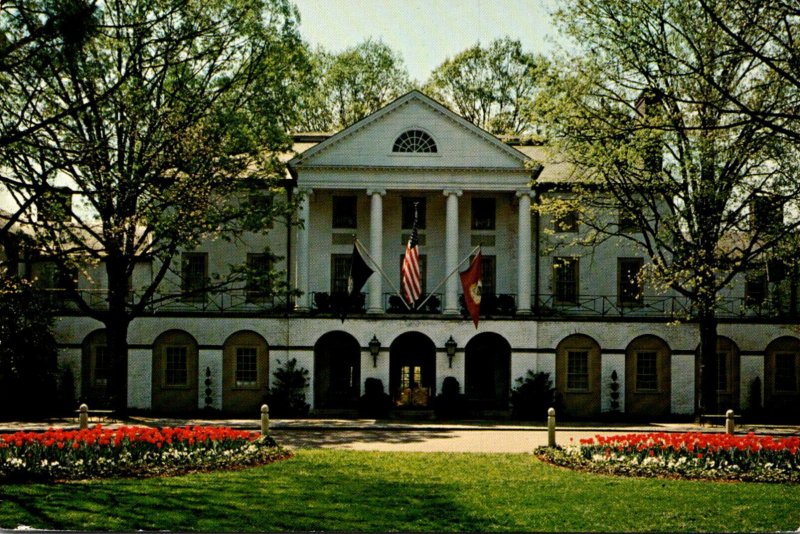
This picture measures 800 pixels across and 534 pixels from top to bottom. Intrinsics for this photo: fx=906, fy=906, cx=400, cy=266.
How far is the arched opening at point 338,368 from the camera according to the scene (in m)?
34.7

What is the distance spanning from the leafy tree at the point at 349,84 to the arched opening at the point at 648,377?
13.3 metres

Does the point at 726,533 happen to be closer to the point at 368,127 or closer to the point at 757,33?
the point at 757,33

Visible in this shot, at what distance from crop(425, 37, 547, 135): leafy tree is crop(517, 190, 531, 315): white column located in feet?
10.6

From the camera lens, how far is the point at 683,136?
74.7ft

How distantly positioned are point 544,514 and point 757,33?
8.06 meters

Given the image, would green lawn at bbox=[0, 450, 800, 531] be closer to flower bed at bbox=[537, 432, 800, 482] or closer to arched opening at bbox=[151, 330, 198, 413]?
flower bed at bbox=[537, 432, 800, 482]

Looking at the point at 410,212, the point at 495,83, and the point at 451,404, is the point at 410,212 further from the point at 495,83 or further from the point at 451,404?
the point at 495,83

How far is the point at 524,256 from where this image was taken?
33781mm

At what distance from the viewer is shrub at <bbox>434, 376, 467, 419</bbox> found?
105ft

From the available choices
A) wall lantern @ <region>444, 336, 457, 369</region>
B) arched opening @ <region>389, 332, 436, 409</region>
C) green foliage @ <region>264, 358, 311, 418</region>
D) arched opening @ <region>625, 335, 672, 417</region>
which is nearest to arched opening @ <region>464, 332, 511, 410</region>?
arched opening @ <region>389, 332, 436, 409</region>

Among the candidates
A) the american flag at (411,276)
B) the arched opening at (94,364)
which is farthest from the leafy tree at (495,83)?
the arched opening at (94,364)

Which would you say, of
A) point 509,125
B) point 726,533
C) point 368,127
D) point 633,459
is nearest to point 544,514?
point 726,533

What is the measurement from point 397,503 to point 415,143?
73.1ft

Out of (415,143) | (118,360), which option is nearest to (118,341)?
(118,360)
